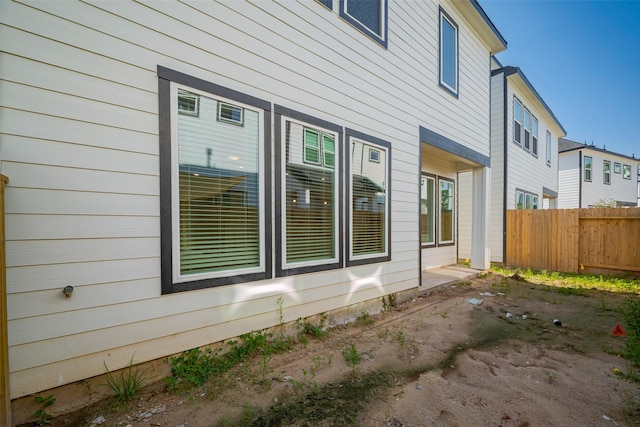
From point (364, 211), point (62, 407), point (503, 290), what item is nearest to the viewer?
point (62, 407)

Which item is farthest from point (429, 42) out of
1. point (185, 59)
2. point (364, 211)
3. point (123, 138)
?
point (123, 138)

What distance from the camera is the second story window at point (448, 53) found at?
5689mm

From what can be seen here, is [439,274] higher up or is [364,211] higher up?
[364,211]

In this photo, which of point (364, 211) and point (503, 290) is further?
point (503, 290)

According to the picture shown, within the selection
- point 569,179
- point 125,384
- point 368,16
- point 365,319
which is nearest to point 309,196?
point 365,319

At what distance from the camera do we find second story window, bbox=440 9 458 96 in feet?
18.7

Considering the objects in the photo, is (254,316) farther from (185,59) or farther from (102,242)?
(185,59)

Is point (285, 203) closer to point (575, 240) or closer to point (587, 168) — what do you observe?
point (575, 240)

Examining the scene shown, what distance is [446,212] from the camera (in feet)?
25.1

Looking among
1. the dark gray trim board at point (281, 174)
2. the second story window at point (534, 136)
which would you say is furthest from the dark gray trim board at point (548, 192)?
the dark gray trim board at point (281, 174)

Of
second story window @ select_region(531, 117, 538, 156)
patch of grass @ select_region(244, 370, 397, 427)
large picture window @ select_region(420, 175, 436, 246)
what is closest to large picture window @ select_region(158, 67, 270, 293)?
patch of grass @ select_region(244, 370, 397, 427)

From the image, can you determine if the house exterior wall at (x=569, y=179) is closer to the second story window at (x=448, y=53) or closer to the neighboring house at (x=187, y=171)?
the second story window at (x=448, y=53)

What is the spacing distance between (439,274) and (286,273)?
4880mm

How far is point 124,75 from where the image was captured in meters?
2.16
